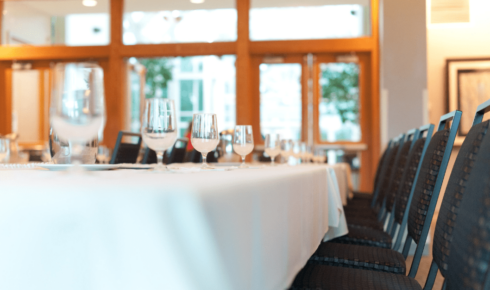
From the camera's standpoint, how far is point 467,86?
6.11 m

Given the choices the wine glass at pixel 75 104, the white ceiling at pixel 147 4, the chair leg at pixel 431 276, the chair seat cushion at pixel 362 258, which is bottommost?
the chair seat cushion at pixel 362 258

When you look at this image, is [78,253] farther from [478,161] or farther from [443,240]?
[443,240]

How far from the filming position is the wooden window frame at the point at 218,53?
6484 millimetres

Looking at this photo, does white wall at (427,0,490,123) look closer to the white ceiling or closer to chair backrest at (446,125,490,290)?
the white ceiling

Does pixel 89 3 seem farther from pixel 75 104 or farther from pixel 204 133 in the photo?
pixel 75 104

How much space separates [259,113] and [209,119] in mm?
5855

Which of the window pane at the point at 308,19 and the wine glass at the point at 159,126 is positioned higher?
the window pane at the point at 308,19

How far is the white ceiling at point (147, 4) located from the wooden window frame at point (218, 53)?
17cm

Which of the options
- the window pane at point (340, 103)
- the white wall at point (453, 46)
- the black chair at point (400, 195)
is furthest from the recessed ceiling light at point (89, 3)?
the black chair at point (400, 195)

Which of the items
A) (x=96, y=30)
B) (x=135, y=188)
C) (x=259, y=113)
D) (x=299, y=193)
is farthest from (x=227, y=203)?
(x=96, y=30)

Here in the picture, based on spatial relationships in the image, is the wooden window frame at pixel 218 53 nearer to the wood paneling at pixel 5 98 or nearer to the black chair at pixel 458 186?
the wood paneling at pixel 5 98

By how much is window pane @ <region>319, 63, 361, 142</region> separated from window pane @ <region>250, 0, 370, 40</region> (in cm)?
52

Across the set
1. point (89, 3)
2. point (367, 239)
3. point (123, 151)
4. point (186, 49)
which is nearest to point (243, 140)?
point (367, 239)

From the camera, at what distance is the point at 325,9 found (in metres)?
6.69
